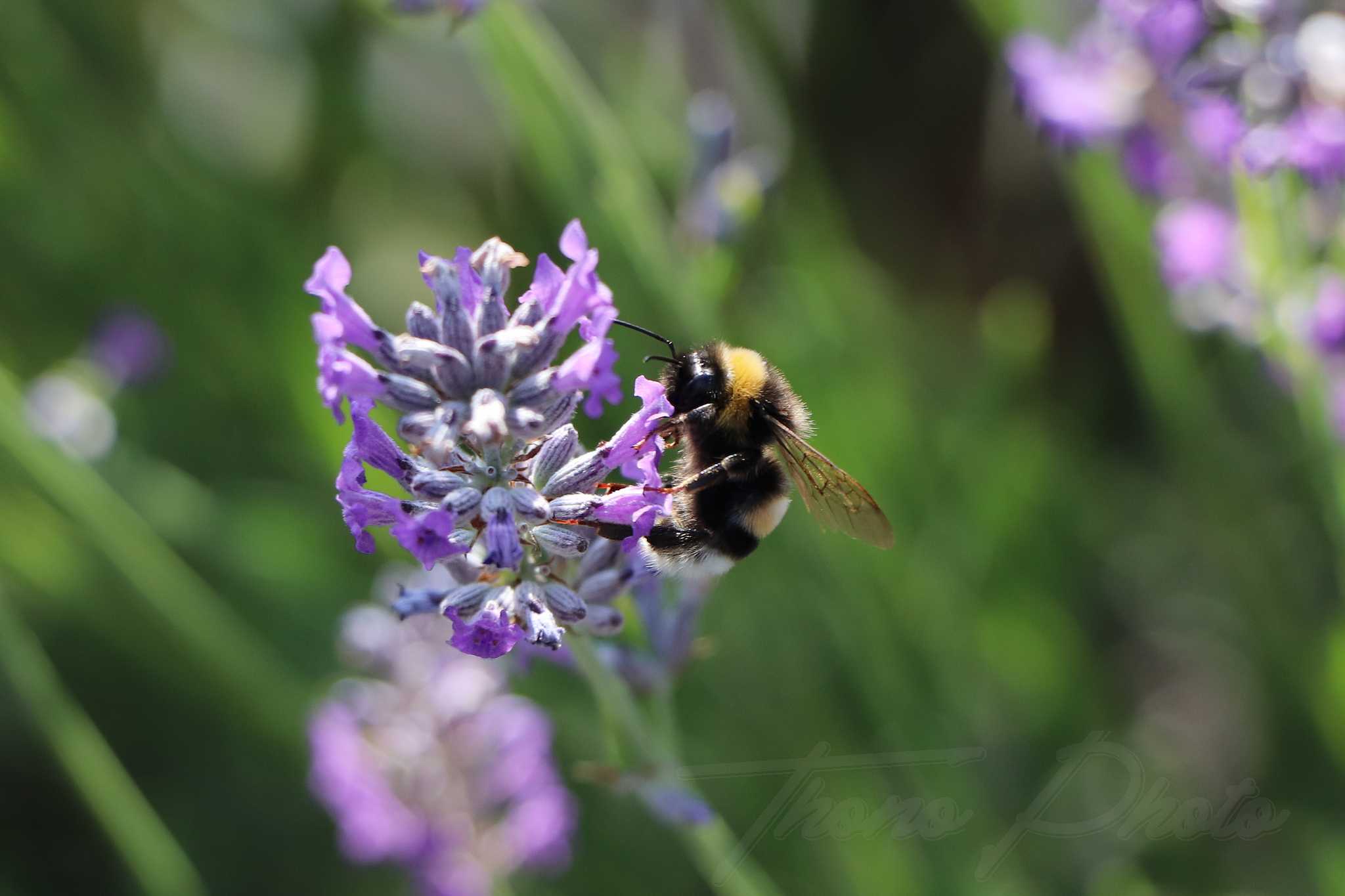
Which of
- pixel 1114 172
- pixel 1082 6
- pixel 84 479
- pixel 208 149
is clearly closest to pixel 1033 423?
pixel 1114 172

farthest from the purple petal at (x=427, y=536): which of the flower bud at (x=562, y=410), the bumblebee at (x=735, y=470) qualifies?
the bumblebee at (x=735, y=470)

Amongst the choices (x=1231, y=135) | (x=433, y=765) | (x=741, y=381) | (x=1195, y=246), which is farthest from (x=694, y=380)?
(x=1195, y=246)

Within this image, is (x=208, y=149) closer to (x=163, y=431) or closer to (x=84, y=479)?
(x=163, y=431)

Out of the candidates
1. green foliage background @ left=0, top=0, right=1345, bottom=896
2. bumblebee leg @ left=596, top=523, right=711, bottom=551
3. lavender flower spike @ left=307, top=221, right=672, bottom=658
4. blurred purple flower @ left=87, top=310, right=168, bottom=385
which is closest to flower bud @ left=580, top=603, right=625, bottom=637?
lavender flower spike @ left=307, top=221, right=672, bottom=658

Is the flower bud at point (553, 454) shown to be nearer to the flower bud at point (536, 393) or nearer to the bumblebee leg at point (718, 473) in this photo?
the flower bud at point (536, 393)

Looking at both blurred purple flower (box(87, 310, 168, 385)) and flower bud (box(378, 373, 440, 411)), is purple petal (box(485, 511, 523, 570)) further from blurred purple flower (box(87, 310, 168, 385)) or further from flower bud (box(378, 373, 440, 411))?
blurred purple flower (box(87, 310, 168, 385))

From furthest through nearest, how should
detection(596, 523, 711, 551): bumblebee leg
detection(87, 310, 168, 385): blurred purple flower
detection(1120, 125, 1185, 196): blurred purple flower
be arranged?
detection(87, 310, 168, 385): blurred purple flower, detection(1120, 125, 1185, 196): blurred purple flower, detection(596, 523, 711, 551): bumblebee leg
